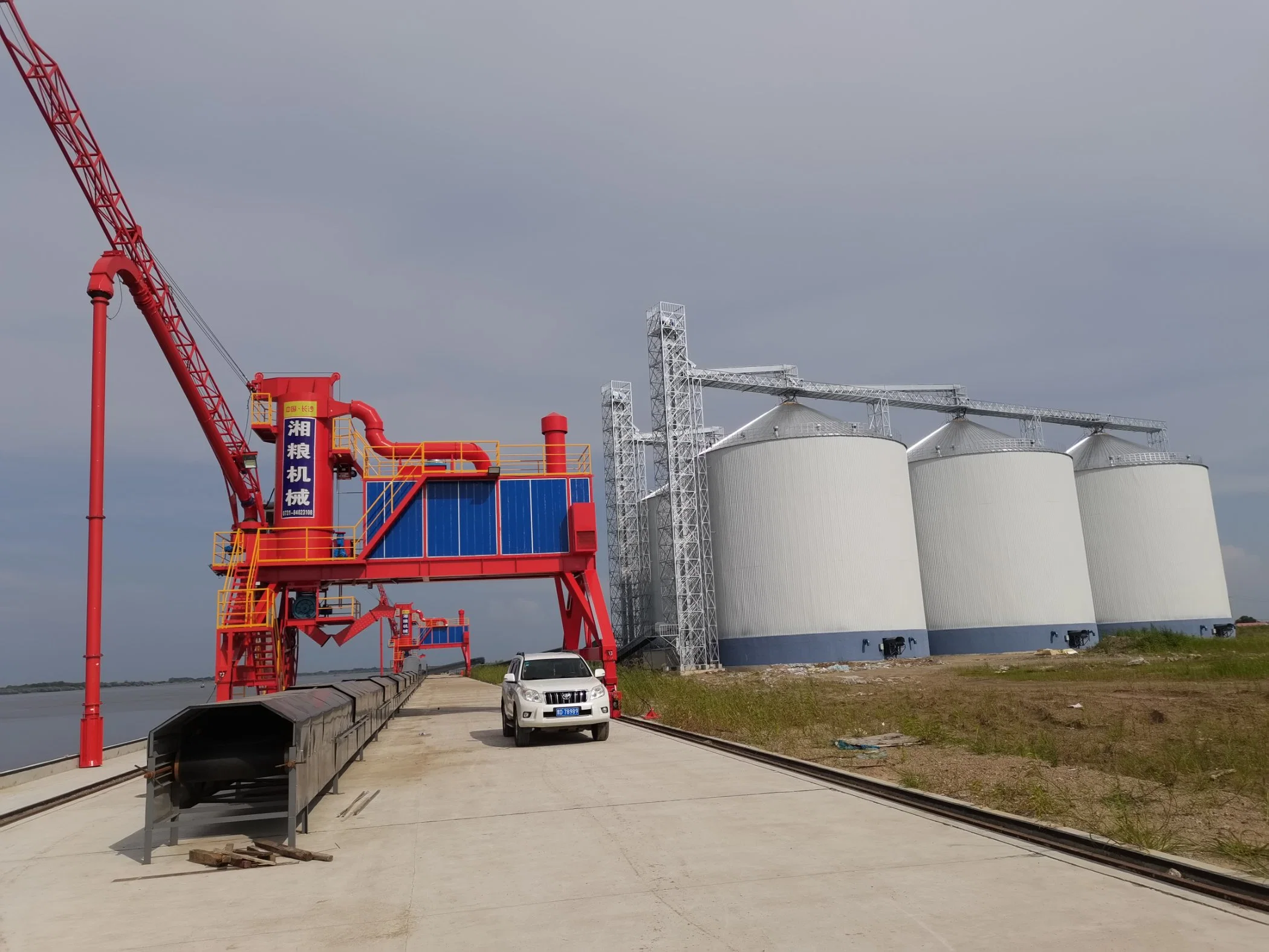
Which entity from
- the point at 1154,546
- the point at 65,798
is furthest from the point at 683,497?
the point at 65,798

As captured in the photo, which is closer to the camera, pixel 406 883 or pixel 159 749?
pixel 406 883

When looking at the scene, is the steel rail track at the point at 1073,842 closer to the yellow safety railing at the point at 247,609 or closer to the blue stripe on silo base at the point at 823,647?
the yellow safety railing at the point at 247,609

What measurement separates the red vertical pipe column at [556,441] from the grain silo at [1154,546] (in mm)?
47289

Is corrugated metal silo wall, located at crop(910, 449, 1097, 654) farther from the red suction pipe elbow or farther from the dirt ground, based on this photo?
the red suction pipe elbow

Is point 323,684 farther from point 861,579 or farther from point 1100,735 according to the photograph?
point 861,579

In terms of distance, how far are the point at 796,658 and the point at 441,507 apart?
26.8 meters

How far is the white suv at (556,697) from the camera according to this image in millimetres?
17922

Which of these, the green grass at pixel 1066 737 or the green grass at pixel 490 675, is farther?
the green grass at pixel 490 675

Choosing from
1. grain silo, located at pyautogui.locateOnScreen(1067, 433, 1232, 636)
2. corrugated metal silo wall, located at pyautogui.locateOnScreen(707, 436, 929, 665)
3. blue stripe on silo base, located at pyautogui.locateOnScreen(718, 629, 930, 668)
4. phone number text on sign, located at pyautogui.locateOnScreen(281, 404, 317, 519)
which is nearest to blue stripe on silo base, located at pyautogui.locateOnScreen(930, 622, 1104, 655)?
corrugated metal silo wall, located at pyautogui.locateOnScreen(707, 436, 929, 665)

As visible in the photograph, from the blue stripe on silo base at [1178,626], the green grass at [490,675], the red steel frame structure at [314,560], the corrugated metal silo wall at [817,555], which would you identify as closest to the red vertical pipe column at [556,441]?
the red steel frame structure at [314,560]

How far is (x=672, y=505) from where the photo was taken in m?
53.0

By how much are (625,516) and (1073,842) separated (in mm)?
61227

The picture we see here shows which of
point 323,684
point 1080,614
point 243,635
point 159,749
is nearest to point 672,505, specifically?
point 1080,614

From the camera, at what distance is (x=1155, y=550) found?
60500mm
